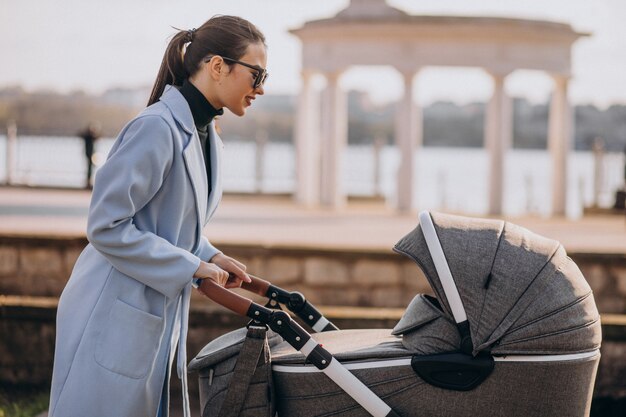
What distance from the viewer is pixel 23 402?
6531mm

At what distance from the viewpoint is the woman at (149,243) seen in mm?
3633

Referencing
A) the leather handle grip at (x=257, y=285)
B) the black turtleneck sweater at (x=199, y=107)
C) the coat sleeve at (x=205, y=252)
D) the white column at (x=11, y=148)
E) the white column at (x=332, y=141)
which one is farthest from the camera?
the white column at (x=11, y=148)

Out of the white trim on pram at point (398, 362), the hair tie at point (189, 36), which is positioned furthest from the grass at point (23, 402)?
the hair tie at point (189, 36)

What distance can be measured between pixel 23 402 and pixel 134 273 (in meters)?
3.21

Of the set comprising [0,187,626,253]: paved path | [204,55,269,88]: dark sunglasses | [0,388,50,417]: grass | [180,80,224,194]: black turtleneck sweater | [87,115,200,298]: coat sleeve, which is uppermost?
[204,55,269,88]: dark sunglasses

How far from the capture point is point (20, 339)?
21.7 feet

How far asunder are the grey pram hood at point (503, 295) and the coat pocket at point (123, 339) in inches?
36.8

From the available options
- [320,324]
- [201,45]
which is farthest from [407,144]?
[201,45]

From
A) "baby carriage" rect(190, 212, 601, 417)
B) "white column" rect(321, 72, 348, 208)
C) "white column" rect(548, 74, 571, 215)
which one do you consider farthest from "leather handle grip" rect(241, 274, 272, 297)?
"white column" rect(548, 74, 571, 215)

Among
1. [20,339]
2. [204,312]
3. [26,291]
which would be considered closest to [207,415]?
[204,312]

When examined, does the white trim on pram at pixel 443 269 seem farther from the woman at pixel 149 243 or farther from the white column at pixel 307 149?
the white column at pixel 307 149

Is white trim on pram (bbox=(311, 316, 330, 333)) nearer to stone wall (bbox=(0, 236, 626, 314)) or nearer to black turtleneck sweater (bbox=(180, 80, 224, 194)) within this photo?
black turtleneck sweater (bbox=(180, 80, 224, 194))

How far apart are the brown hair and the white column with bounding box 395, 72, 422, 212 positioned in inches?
489

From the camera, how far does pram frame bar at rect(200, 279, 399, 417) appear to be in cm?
373
